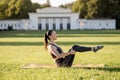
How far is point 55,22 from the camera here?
114 m

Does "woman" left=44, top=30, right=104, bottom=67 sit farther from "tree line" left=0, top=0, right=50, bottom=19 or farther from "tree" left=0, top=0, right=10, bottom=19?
"tree" left=0, top=0, right=10, bottom=19

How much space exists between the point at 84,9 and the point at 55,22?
11063 mm

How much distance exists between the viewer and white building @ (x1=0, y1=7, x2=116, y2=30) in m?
108

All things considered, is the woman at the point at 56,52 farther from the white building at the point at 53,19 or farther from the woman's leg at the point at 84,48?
the white building at the point at 53,19

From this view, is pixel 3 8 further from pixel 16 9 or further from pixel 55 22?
pixel 55 22

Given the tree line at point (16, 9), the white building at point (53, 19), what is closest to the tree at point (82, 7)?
the white building at point (53, 19)

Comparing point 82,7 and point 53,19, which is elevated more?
point 82,7

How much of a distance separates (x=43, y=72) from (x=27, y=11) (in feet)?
333

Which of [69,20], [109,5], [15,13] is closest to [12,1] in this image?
[15,13]

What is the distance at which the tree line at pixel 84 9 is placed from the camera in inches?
4028

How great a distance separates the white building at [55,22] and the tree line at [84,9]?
188cm

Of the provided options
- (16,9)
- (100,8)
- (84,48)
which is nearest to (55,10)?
(16,9)

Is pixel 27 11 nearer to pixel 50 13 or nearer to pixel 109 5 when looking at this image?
pixel 50 13

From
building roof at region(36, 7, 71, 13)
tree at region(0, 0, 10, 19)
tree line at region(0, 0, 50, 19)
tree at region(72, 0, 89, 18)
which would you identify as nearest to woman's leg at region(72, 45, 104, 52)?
tree line at region(0, 0, 50, 19)
